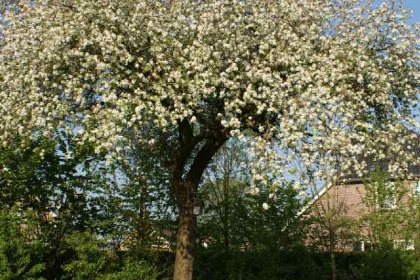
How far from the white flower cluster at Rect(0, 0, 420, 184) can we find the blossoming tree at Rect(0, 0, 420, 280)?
0.09 feet

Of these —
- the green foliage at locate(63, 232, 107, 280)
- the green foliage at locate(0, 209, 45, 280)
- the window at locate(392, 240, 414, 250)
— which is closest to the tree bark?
the green foliage at locate(63, 232, 107, 280)

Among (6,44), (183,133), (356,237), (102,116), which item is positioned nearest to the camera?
(102,116)

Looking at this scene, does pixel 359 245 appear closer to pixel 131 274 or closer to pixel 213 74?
pixel 131 274

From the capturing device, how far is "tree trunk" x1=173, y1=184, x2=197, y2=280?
1195cm

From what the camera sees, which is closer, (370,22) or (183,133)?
(370,22)

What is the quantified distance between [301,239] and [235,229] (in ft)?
7.02

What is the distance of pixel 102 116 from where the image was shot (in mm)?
9555

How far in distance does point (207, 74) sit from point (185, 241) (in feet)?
14.1

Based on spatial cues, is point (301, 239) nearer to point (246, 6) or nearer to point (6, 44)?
point (246, 6)

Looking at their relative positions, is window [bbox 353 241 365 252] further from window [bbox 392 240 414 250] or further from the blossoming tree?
the blossoming tree

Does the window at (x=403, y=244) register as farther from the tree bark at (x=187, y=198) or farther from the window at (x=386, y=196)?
the tree bark at (x=187, y=198)

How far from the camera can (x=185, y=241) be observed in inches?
480

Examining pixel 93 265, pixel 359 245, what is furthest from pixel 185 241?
pixel 359 245

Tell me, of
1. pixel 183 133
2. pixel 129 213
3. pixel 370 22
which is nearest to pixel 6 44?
pixel 183 133
